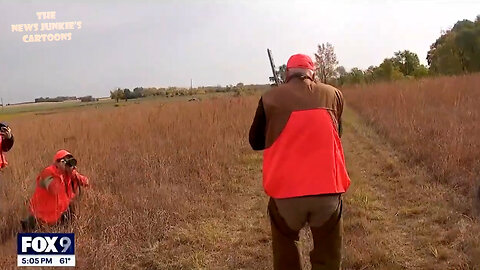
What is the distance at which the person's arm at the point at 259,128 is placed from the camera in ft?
8.63

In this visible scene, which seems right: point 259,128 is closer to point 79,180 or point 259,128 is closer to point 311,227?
point 311,227

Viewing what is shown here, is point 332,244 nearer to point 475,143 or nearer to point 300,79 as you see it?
point 300,79

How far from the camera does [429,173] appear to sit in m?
6.26

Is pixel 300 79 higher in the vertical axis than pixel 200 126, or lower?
higher

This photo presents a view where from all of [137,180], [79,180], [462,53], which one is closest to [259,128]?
[79,180]

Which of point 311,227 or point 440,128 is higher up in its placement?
point 440,128

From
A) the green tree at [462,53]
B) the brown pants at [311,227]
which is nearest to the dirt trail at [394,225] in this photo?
the brown pants at [311,227]

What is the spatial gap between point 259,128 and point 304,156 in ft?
1.26

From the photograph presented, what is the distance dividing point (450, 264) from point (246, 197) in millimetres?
2976

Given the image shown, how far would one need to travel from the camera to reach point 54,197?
179 inches

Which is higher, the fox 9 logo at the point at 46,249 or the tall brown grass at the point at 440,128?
the tall brown grass at the point at 440,128

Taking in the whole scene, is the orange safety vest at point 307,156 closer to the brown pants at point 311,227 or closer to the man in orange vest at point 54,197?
the brown pants at point 311,227

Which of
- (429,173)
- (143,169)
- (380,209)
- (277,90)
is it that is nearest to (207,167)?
(143,169)

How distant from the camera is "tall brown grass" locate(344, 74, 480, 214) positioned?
5754mm
